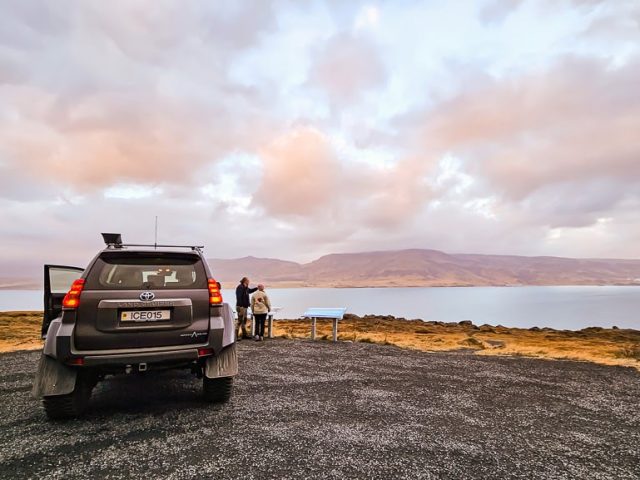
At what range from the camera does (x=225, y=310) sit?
559cm

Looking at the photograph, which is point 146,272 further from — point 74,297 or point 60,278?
point 60,278

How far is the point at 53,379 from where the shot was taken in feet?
15.0

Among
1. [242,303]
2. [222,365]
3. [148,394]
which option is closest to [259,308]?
[242,303]

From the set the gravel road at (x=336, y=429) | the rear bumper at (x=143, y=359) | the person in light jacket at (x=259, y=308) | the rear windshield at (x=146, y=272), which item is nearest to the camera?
the gravel road at (x=336, y=429)

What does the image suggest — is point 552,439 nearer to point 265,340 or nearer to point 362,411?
point 362,411

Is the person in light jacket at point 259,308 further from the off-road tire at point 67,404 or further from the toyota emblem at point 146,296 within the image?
the toyota emblem at point 146,296

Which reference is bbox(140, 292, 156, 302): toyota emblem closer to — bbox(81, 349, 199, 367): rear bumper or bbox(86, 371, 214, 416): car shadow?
bbox(81, 349, 199, 367): rear bumper

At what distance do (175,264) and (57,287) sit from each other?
8.75 feet

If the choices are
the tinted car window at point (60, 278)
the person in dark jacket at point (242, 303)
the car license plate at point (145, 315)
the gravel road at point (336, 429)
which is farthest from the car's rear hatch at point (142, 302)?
the person in dark jacket at point (242, 303)

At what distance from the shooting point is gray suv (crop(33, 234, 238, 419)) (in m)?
4.46

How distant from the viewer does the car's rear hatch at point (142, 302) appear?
14.8 feet

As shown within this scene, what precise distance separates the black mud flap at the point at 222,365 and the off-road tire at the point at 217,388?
0.72 feet

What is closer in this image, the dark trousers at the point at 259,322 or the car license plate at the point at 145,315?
the car license plate at the point at 145,315

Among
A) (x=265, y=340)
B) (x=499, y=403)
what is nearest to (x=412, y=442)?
(x=499, y=403)
